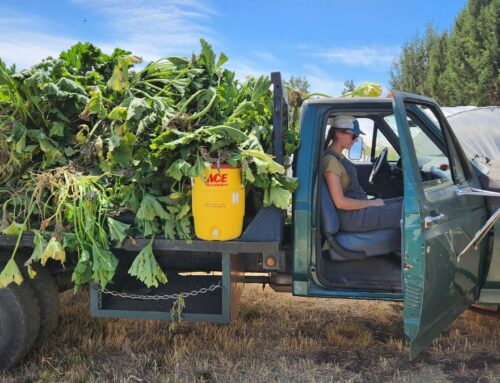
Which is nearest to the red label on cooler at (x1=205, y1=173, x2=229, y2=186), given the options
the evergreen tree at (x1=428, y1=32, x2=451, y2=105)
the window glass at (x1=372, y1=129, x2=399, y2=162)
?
the window glass at (x1=372, y1=129, x2=399, y2=162)

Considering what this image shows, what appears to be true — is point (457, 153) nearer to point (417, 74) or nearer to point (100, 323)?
point (100, 323)

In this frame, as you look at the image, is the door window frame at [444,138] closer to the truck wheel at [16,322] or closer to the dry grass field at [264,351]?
the dry grass field at [264,351]

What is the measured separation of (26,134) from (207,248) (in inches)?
55.3

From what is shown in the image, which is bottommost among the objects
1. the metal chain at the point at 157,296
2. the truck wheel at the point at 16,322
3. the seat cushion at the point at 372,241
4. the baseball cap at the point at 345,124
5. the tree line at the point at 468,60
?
the truck wheel at the point at 16,322

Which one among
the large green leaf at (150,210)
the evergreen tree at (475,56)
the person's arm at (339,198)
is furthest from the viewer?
the evergreen tree at (475,56)

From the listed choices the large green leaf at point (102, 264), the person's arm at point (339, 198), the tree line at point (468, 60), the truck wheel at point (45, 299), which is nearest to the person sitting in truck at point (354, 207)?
the person's arm at point (339, 198)

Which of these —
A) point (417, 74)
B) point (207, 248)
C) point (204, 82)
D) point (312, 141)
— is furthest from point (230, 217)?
point (417, 74)

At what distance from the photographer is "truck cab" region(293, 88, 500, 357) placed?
2689 mm

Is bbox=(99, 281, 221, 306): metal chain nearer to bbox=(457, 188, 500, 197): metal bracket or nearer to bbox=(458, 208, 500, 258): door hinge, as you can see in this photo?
bbox=(458, 208, 500, 258): door hinge

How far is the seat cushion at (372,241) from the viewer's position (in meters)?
3.17

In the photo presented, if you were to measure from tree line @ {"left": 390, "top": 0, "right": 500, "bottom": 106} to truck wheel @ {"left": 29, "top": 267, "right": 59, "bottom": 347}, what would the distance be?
2354 cm

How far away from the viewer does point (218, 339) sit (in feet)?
12.1

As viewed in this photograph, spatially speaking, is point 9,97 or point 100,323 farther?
point 100,323

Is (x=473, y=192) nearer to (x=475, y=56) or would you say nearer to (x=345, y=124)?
(x=345, y=124)
